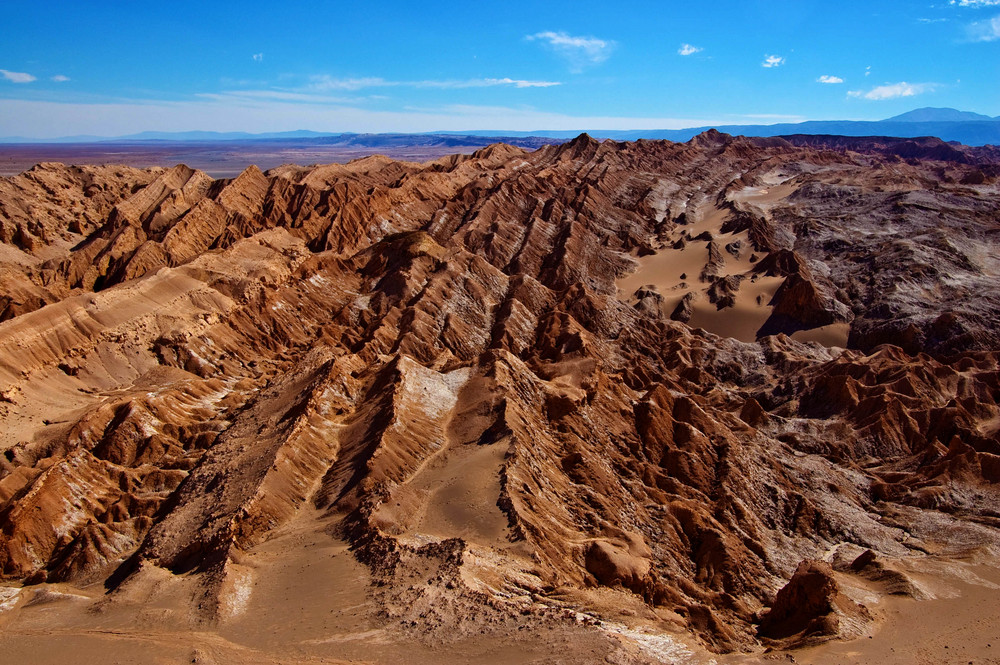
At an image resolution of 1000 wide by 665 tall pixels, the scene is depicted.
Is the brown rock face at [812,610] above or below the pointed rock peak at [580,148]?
below

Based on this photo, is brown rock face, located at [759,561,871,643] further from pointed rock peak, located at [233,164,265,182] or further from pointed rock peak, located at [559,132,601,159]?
pointed rock peak, located at [559,132,601,159]

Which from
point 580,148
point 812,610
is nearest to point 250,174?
point 580,148

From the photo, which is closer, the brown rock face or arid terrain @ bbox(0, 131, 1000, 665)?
arid terrain @ bbox(0, 131, 1000, 665)

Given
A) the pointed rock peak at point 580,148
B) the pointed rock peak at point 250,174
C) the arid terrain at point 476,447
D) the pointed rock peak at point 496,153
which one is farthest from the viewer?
the pointed rock peak at point 580,148

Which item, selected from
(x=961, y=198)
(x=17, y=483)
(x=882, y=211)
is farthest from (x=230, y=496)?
(x=961, y=198)

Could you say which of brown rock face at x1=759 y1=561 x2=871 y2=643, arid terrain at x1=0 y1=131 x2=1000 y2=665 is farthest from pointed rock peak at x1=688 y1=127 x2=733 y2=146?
brown rock face at x1=759 y1=561 x2=871 y2=643

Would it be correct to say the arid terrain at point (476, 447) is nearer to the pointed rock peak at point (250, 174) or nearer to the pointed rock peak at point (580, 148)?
the pointed rock peak at point (250, 174)

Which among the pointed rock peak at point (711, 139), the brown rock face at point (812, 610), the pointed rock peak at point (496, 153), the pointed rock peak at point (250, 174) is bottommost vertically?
the brown rock face at point (812, 610)

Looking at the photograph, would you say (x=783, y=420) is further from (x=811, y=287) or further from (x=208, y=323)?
(x=208, y=323)

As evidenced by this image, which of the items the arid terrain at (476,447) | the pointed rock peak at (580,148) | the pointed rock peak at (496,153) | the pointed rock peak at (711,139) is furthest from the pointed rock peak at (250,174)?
the pointed rock peak at (711,139)
